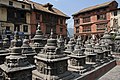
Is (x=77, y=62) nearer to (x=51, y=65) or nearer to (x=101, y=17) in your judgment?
(x=51, y=65)

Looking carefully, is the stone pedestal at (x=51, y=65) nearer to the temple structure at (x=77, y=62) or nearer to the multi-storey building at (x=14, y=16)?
the temple structure at (x=77, y=62)

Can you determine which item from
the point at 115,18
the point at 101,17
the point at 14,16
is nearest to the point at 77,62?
the point at 14,16

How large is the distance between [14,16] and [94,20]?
968 inches

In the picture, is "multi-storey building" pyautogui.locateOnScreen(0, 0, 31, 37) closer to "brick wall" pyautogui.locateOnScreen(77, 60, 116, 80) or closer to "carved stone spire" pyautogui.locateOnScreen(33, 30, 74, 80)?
"carved stone spire" pyautogui.locateOnScreen(33, 30, 74, 80)

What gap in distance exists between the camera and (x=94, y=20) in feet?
139

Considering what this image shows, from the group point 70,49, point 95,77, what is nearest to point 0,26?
point 70,49

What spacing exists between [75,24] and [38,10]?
19.1 meters

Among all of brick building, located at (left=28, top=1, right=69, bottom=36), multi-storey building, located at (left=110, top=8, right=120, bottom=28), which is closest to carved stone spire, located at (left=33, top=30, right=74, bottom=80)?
brick building, located at (left=28, top=1, right=69, bottom=36)

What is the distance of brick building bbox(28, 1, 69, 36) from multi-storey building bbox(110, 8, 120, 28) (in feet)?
51.3

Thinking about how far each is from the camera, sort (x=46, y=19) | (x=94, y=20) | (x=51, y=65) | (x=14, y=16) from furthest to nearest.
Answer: (x=94, y=20) < (x=46, y=19) < (x=14, y=16) < (x=51, y=65)

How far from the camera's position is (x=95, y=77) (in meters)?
11.6

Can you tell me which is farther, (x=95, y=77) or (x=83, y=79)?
(x=95, y=77)

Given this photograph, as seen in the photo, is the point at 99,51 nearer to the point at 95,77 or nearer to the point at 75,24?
the point at 95,77

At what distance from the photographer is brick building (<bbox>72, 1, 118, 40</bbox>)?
38719 mm
